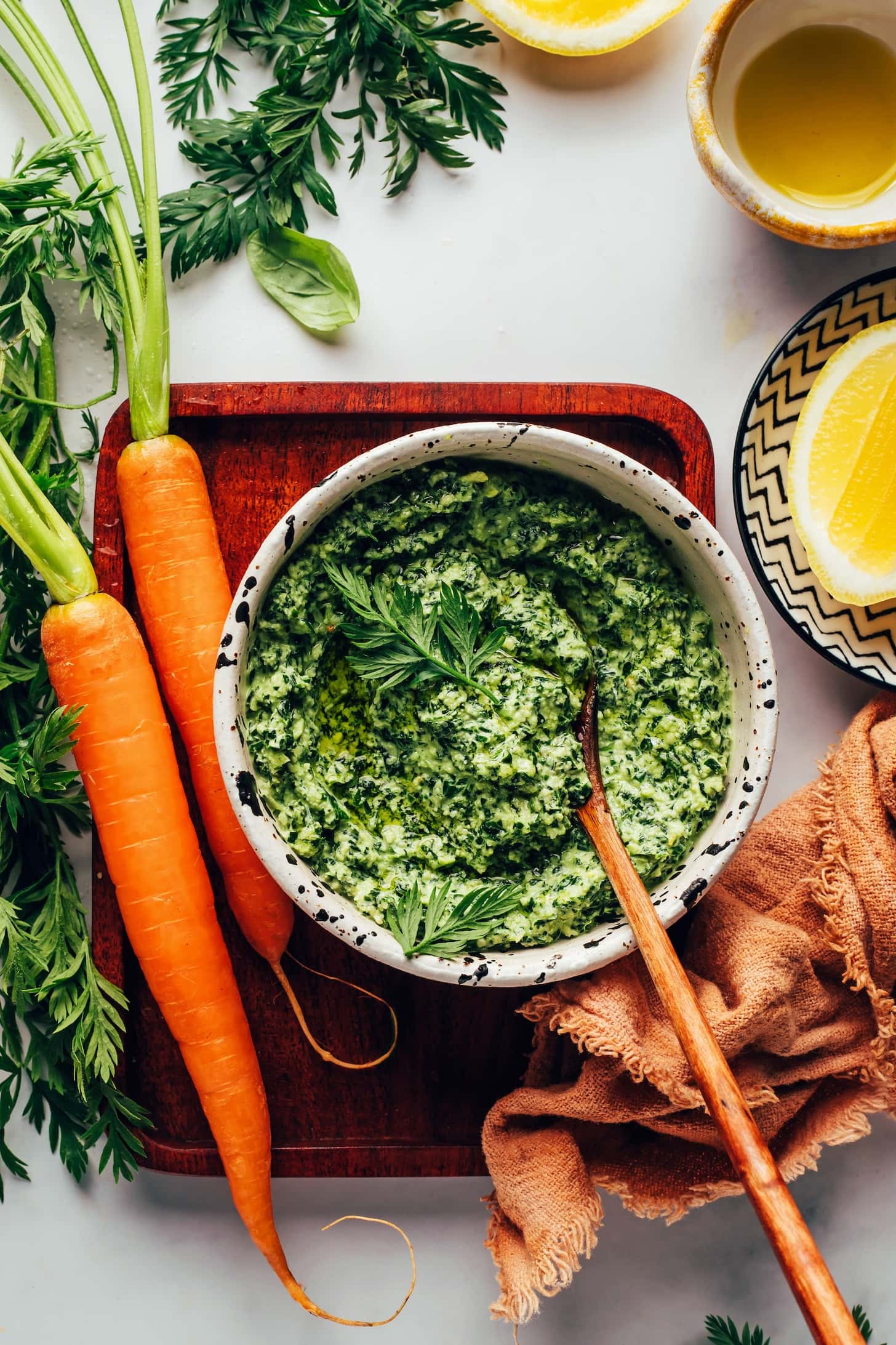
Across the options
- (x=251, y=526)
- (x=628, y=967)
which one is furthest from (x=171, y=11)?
(x=628, y=967)

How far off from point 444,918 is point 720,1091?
41cm

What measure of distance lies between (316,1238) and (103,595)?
1200 millimetres

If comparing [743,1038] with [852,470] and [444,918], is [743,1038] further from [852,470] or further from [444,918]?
[852,470]

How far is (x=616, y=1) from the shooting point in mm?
1750

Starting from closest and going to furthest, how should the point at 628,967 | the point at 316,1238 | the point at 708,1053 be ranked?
the point at 708,1053 < the point at 628,967 < the point at 316,1238

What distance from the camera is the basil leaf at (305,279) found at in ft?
5.76

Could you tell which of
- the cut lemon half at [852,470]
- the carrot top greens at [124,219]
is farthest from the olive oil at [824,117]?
the carrot top greens at [124,219]

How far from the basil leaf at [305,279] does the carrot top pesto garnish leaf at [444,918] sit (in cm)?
98

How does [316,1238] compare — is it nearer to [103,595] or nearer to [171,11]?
[103,595]

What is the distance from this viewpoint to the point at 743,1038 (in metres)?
1.55

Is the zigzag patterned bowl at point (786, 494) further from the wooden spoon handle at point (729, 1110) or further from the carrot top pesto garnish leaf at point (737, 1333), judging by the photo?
the carrot top pesto garnish leaf at point (737, 1333)

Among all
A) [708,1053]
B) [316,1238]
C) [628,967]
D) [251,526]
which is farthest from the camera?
[316,1238]

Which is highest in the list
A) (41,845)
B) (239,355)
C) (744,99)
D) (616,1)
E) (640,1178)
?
(616,1)

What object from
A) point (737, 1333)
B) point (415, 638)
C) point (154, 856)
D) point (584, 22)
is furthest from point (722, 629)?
point (737, 1333)
